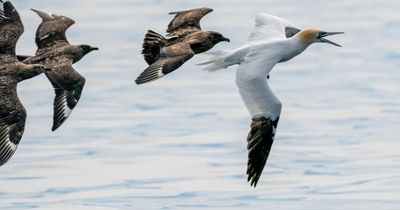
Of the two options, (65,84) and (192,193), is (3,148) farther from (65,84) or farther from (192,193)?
(192,193)

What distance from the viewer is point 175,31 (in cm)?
4519

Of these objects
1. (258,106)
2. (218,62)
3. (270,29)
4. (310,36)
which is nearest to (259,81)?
(258,106)

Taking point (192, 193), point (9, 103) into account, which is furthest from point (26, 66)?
point (192, 193)

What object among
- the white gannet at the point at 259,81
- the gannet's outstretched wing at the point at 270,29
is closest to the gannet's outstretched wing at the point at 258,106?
the white gannet at the point at 259,81

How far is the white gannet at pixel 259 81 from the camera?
40.3m

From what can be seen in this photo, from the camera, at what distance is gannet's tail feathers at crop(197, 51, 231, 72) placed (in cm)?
4097

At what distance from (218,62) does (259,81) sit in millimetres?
1331

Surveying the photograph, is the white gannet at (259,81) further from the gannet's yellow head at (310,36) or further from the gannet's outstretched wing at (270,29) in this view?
the gannet's outstretched wing at (270,29)

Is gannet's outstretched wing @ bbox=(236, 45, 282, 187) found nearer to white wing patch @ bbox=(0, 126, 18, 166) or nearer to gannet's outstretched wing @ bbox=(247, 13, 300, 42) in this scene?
gannet's outstretched wing @ bbox=(247, 13, 300, 42)

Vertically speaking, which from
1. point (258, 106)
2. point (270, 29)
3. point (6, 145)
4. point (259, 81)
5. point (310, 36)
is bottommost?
point (6, 145)

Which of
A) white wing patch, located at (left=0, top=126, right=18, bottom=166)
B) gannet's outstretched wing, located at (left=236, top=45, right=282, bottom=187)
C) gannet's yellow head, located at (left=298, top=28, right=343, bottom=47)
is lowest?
white wing patch, located at (left=0, top=126, right=18, bottom=166)

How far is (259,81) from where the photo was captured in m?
40.3

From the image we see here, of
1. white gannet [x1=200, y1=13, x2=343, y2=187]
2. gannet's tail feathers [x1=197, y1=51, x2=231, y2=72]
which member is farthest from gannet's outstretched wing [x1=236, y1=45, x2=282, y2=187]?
gannet's tail feathers [x1=197, y1=51, x2=231, y2=72]

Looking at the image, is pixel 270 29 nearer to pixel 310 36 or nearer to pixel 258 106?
pixel 310 36
